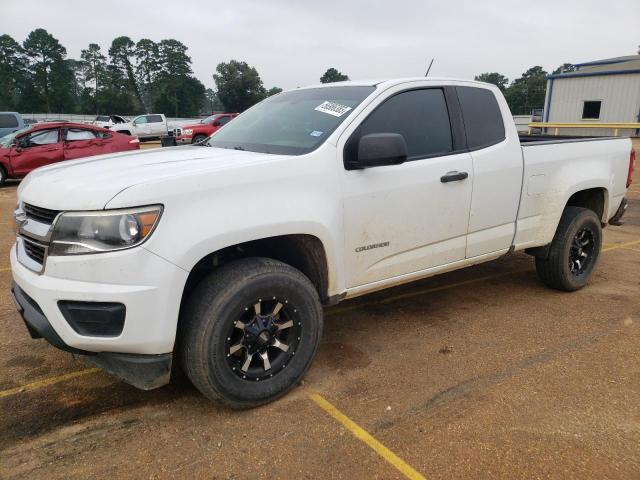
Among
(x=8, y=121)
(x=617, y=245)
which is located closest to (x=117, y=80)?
(x=8, y=121)

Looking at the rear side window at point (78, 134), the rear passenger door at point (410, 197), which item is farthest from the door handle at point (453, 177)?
the rear side window at point (78, 134)

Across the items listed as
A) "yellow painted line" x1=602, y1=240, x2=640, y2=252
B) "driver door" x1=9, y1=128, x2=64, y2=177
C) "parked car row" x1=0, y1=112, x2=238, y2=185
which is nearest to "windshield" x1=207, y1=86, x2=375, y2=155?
"yellow painted line" x1=602, y1=240, x2=640, y2=252

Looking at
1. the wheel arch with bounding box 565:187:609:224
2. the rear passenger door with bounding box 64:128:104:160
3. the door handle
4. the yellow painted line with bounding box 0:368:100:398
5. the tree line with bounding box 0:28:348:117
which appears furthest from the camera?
the tree line with bounding box 0:28:348:117

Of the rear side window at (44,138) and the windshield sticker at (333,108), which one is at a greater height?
the windshield sticker at (333,108)

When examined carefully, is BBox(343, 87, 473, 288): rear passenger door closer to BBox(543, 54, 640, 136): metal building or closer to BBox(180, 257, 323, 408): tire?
BBox(180, 257, 323, 408): tire

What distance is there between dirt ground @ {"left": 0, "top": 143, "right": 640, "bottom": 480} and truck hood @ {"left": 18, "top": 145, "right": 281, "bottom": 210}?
1.20 metres

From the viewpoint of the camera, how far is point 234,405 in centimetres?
276

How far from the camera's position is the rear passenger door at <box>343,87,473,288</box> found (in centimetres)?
309

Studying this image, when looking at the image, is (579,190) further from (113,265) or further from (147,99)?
(147,99)

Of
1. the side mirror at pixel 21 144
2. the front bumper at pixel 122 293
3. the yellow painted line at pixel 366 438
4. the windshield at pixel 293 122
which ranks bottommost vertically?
the yellow painted line at pixel 366 438

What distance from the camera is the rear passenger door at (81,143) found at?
41.6ft

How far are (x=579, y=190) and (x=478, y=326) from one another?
5.30 feet

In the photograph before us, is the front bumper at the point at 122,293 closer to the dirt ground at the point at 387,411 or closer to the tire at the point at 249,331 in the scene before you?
the tire at the point at 249,331

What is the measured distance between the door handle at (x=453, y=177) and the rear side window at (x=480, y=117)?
11.6 inches
